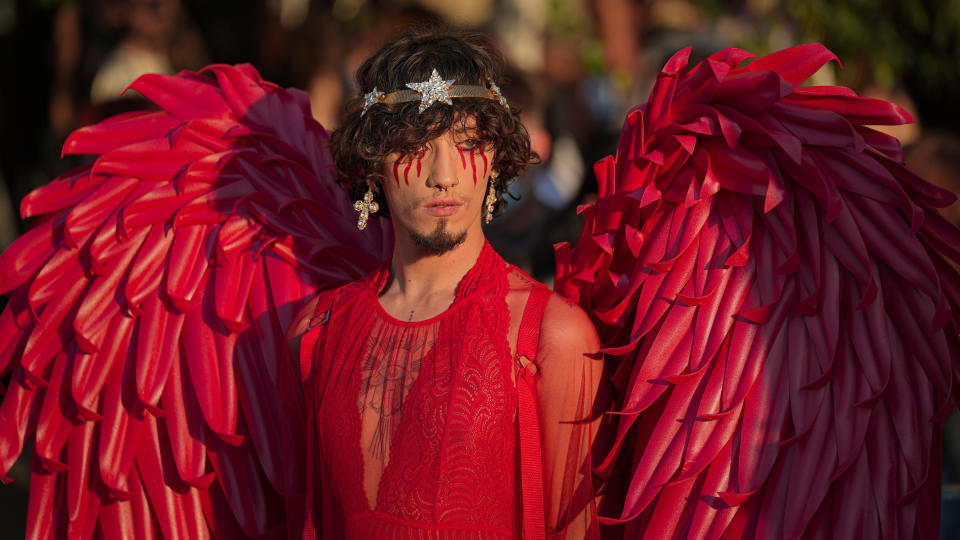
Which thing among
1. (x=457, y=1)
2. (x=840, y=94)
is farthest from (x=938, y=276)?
(x=457, y=1)

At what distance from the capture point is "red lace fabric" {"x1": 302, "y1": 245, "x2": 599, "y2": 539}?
175cm

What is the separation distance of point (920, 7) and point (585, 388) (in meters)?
4.99

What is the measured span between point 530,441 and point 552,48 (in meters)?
Result: 4.47

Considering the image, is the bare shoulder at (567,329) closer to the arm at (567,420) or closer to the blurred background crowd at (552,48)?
the arm at (567,420)

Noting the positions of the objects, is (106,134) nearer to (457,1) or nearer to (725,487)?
(725,487)

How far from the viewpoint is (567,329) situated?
1.78 metres

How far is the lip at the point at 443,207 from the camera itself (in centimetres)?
183

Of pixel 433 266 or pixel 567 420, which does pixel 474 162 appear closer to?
pixel 433 266

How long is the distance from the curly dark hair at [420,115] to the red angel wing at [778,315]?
23cm

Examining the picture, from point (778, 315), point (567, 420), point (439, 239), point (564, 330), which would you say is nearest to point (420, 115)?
point (439, 239)

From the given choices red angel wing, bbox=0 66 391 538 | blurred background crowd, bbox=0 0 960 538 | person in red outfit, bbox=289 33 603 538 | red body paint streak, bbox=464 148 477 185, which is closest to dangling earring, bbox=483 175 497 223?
person in red outfit, bbox=289 33 603 538

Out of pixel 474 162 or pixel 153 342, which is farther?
pixel 153 342

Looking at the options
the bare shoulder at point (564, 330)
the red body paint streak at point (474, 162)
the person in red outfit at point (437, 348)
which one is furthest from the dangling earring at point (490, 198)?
the bare shoulder at point (564, 330)

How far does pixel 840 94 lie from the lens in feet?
5.83
